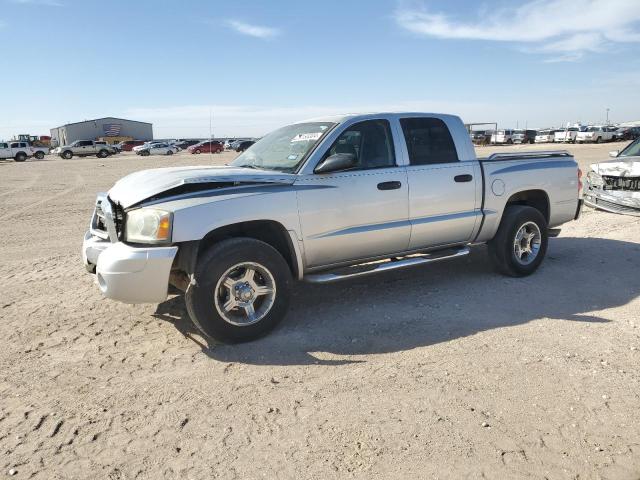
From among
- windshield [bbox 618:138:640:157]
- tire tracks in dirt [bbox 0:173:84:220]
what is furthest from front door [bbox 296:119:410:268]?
tire tracks in dirt [bbox 0:173:84:220]

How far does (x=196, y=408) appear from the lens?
131 inches

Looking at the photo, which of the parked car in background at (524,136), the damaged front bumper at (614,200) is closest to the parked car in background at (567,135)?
the parked car in background at (524,136)

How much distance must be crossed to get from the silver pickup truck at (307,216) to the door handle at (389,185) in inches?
0.5

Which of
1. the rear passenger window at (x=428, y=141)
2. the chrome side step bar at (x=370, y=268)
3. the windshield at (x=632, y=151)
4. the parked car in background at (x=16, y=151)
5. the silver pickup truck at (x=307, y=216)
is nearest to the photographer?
the silver pickup truck at (x=307, y=216)

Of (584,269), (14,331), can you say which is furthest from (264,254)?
(584,269)

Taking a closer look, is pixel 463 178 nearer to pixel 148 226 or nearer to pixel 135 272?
pixel 148 226

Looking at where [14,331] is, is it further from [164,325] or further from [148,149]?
[148,149]

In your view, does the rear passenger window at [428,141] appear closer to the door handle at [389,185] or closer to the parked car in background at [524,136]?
the door handle at [389,185]

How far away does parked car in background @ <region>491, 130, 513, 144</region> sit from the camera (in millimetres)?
52094

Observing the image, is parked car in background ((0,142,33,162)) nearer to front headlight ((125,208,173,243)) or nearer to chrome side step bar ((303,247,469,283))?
front headlight ((125,208,173,243))

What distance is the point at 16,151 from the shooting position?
44188mm

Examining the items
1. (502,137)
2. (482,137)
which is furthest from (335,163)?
(502,137)

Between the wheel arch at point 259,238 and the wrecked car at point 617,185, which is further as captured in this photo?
the wrecked car at point 617,185

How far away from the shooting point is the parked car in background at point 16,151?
43500mm
